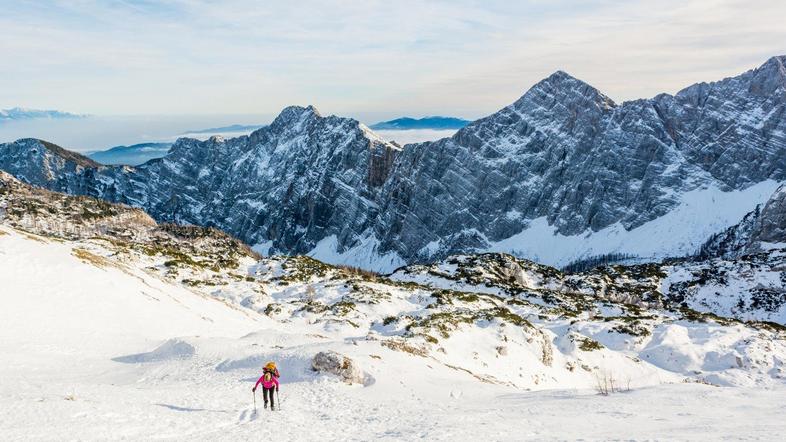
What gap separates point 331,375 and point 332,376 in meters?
0.08

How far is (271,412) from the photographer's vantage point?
72.1ft

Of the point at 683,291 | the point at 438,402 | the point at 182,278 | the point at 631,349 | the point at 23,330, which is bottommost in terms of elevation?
the point at 683,291

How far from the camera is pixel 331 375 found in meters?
27.2

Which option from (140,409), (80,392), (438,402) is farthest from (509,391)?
(80,392)

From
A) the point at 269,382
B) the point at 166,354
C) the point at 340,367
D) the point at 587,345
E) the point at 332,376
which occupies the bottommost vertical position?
the point at 587,345

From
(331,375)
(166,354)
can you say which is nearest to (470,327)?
(331,375)

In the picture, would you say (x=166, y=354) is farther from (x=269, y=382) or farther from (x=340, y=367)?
(x=269, y=382)

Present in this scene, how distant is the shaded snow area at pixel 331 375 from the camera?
19391 millimetres

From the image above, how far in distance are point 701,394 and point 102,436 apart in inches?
1011

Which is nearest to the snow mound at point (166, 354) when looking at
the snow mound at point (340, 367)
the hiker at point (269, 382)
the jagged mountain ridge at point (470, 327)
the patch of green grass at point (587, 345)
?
the jagged mountain ridge at point (470, 327)

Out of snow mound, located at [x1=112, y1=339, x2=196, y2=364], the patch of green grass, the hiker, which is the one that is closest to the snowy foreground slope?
snow mound, located at [x1=112, y1=339, x2=196, y2=364]

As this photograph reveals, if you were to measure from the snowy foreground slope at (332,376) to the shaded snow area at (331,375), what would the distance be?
14 centimetres

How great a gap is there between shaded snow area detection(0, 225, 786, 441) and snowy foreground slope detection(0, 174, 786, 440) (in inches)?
5.5

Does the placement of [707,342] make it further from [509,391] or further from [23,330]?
[23,330]
